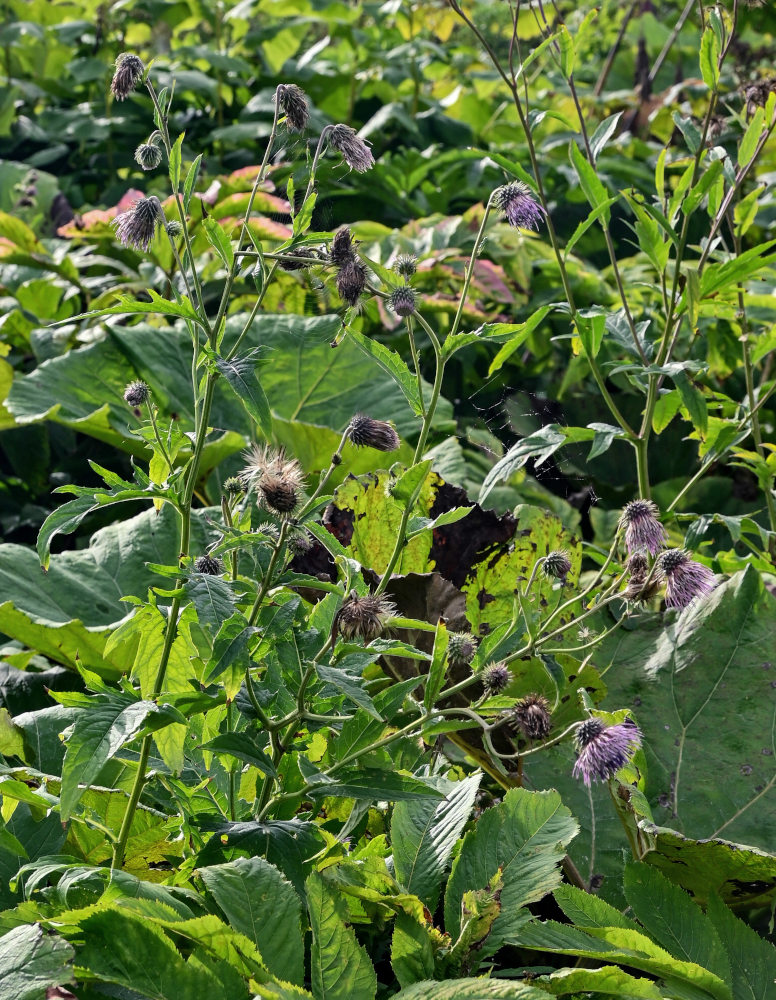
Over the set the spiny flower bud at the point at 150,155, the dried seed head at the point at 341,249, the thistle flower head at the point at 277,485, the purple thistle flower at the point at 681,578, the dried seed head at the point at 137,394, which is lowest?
the purple thistle flower at the point at 681,578

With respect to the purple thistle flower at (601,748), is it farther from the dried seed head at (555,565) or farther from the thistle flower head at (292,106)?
the thistle flower head at (292,106)

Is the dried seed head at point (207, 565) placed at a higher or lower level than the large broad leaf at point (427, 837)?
higher

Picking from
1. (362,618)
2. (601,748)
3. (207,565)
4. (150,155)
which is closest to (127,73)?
(150,155)

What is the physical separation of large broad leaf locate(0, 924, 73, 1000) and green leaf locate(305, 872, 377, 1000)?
0.71ft

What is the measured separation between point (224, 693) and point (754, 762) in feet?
3.00

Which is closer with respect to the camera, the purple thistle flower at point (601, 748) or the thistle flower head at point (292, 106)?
the purple thistle flower at point (601, 748)

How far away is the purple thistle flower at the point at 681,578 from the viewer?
4.17 ft

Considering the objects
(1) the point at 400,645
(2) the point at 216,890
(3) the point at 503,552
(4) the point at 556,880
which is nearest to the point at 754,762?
(3) the point at 503,552

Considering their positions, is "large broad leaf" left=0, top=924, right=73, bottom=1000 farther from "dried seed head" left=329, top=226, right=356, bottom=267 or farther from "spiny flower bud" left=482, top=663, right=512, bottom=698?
"dried seed head" left=329, top=226, right=356, bottom=267

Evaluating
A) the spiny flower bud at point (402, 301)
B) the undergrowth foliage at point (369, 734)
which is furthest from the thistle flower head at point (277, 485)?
the spiny flower bud at point (402, 301)

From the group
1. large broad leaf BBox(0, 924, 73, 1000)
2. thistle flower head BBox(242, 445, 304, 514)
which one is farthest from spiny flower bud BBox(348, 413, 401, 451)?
large broad leaf BBox(0, 924, 73, 1000)

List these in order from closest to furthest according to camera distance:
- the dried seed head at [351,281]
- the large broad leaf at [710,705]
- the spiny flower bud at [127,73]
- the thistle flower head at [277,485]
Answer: the thistle flower head at [277,485] < the dried seed head at [351,281] < the spiny flower bud at [127,73] < the large broad leaf at [710,705]

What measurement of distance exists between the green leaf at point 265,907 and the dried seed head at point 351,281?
0.58 meters

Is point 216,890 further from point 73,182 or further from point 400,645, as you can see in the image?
point 73,182
